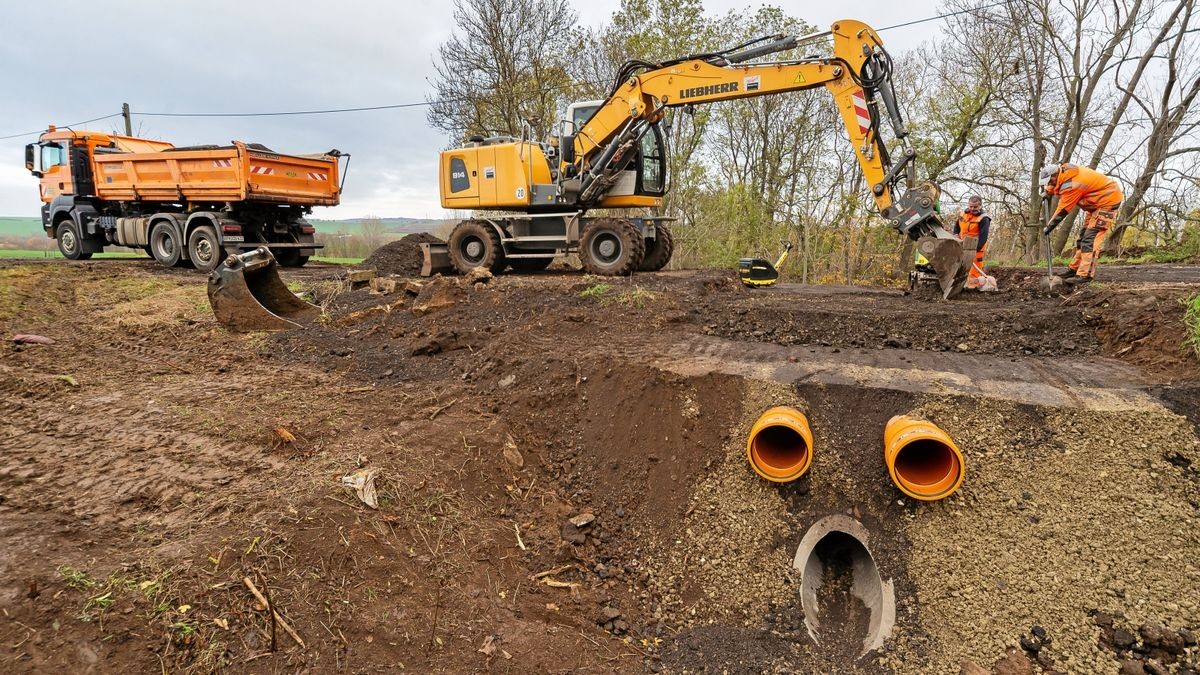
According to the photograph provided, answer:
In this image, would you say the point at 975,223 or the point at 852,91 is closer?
the point at 852,91

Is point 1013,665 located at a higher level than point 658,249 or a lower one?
lower

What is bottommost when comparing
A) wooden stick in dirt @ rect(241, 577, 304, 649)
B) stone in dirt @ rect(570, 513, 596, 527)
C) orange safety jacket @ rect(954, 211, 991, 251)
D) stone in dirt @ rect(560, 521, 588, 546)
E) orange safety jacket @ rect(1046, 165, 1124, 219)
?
stone in dirt @ rect(560, 521, 588, 546)

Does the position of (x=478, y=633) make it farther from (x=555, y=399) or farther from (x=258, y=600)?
(x=555, y=399)

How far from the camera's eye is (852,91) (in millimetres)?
7520

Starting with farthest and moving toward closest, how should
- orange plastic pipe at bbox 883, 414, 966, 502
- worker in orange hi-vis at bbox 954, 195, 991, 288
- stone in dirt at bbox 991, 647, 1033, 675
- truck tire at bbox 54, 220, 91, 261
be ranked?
truck tire at bbox 54, 220, 91, 261 → worker in orange hi-vis at bbox 954, 195, 991, 288 → orange plastic pipe at bbox 883, 414, 966, 502 → stone in dirt at bbox 991, 647, 1033, 675

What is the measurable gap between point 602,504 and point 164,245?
1325 cm

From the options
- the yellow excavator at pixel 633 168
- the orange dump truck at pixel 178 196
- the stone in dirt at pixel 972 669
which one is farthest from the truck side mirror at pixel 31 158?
the stone in dirt at pixel 972 669

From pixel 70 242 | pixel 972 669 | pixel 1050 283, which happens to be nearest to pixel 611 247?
pixel 1050 283

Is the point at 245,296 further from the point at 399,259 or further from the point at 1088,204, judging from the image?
the point at 1088,204

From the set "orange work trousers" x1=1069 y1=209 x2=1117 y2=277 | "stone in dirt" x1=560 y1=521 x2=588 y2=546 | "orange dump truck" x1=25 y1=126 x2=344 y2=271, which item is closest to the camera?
"stone in dirt" x1=560 y1=521 x2=588 y2=546

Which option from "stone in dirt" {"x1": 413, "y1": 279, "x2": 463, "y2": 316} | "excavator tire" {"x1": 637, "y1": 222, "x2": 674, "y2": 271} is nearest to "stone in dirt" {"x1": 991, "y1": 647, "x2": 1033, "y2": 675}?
"stone in dirt" {"x1": 413, "y1": 279, "x2": 463, "y2": 316}

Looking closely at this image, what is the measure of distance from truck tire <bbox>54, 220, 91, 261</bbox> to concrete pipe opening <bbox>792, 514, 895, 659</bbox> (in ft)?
55.5

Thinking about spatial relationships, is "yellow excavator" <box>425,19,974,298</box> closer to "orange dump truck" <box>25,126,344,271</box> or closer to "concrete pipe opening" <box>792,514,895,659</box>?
"orange dump truck" <box>25,126,344,271</box>

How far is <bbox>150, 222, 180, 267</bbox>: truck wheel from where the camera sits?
12.5m
